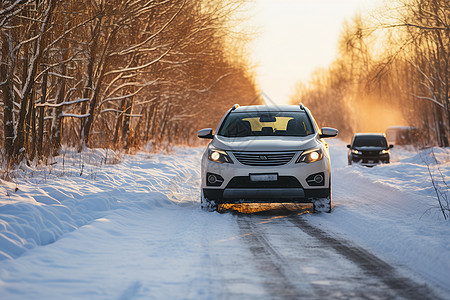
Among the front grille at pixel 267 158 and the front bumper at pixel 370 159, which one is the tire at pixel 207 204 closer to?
the front grille at pixel 267 158

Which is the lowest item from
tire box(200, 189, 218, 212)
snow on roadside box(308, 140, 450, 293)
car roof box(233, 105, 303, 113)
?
snow on roadside box(308, 140, 450, 293)

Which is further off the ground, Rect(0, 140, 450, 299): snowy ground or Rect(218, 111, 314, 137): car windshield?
Rect(218, 111, 314, 137): car windshield

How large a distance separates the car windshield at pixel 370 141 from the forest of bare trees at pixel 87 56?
6951mm

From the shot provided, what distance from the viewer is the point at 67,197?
9273 millimetres

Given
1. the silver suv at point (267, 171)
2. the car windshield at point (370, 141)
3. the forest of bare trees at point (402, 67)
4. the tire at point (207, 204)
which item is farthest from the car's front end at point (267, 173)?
the car windshield at point (370, 141)

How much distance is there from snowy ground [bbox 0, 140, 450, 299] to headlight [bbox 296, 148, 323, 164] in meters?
0.96

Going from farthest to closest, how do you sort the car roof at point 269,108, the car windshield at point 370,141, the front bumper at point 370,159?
the car windshield at point 370,141
the front bumper at point 370,159
the car roof at point 269,108

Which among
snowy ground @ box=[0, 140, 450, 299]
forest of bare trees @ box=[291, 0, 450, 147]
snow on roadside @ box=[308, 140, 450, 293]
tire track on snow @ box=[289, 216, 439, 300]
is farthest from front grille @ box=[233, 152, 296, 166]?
forest of bare trees @ box=[291, 0, 450, 147]

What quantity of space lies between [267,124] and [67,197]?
4035 millimetres

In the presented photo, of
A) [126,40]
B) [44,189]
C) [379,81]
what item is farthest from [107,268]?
[126,40]

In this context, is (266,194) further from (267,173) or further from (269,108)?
(269,108)

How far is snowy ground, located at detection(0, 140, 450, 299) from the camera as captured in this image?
456 cm

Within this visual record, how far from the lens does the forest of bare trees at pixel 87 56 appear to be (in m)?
12.8

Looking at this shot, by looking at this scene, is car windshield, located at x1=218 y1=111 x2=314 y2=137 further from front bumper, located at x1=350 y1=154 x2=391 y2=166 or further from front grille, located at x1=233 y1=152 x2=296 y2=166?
front bumper, located at x1=350 y1=154 x2=391 y2=166
